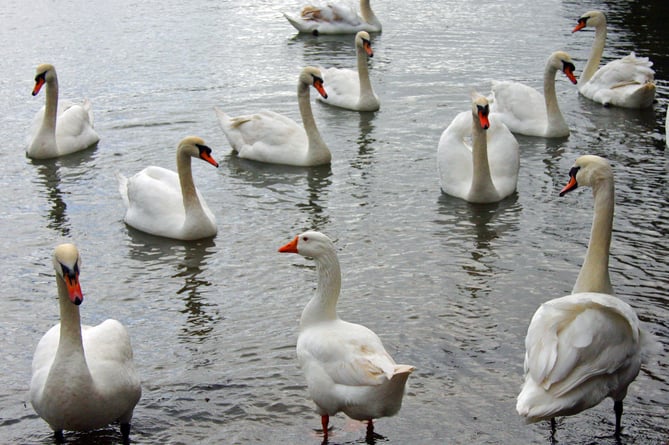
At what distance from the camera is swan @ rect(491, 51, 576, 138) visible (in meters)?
13.8

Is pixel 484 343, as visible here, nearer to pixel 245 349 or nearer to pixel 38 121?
pixel 245 349

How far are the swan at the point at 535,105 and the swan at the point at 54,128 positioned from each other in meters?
5.90

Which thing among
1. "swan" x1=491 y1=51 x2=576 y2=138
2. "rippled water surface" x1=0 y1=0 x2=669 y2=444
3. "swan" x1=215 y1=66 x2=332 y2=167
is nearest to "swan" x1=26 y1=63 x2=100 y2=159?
"rippled water surface" x1=0 y1=0 x2=669 y2=444

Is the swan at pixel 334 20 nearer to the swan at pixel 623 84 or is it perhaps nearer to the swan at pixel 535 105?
the swan at pixel 623 84

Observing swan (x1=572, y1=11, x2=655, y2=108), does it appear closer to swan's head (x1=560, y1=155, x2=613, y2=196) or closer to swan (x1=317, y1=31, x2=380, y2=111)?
swan (x1=317, y1=31, x2=380, y2=111)

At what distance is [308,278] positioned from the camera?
31.7 feet

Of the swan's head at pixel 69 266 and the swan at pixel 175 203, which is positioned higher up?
the swan's head at pixel 69 266

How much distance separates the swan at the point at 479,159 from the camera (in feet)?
37.4

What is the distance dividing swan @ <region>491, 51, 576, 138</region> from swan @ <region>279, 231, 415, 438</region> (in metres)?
7.43

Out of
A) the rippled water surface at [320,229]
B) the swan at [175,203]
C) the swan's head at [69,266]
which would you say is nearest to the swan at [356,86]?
the rippled water surface at [320,229]

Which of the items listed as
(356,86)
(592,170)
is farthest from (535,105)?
(592,170)

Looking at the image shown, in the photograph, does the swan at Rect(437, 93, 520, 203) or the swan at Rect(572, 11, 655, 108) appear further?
the swan at Rect(572, 11, 655, 108)

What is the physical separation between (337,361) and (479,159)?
532 cm

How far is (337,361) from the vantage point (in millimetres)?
6617
